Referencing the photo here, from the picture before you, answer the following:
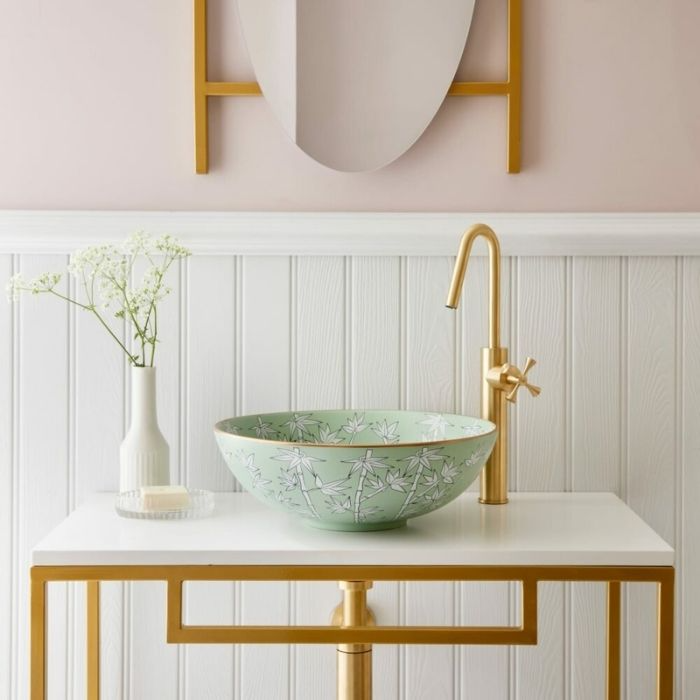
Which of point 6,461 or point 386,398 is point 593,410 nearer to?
point 386,398

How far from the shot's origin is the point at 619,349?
4.98 ft

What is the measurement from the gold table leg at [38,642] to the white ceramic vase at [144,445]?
0.88 feet

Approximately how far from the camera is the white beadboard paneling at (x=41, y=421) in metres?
1.52

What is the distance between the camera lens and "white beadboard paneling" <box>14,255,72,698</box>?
1516 mm

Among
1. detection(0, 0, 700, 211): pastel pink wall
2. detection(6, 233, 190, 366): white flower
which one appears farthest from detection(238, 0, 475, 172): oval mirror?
detection(6, 233, 190, 366): white flower

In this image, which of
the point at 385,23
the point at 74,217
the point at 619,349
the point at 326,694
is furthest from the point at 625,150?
the point at 326,694

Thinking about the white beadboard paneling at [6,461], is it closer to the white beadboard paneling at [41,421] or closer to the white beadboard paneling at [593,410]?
the white beadboard paneling at [41,421]

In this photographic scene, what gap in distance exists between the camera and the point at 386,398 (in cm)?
Answer: 152

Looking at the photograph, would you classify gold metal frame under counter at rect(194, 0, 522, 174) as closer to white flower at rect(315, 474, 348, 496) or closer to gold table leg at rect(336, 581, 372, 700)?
white flower at rect(315, 474, 348, 496)

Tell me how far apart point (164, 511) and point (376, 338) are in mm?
469

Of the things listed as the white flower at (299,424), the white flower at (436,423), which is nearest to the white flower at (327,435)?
the white flower at (299,424)

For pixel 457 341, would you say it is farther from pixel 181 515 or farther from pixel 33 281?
pixel 33 281

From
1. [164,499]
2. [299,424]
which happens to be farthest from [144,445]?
[299,424]

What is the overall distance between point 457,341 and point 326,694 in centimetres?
65
